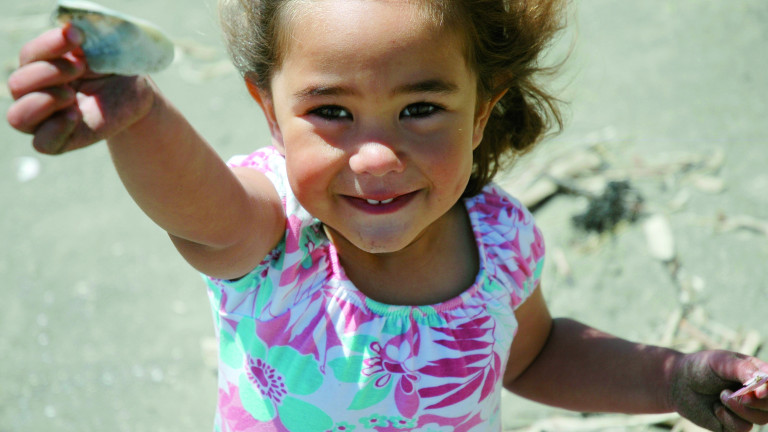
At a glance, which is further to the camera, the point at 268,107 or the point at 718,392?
the point at 718,392

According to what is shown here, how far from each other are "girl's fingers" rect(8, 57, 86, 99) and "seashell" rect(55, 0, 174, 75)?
4 cm

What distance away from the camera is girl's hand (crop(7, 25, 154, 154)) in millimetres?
1026

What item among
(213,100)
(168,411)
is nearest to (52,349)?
(168,411)

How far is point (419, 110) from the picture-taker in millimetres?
1518

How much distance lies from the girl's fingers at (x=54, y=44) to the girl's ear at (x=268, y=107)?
629mm

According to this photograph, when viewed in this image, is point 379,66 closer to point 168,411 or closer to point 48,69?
point 48,69

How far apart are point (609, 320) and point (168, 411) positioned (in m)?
1.70

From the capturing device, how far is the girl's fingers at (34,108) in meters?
1.02

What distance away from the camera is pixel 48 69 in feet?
3.39

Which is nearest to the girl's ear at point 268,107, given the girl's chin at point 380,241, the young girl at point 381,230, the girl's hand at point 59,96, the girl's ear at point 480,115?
the young girl at point 381,230

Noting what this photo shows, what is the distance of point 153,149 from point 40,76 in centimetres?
24

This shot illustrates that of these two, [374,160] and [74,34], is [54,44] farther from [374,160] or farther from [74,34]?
[374,160]

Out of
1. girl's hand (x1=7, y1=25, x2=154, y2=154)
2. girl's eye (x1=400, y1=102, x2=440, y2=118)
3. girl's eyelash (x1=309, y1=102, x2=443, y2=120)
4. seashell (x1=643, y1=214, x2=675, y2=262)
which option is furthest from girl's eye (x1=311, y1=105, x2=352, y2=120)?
seashell (x1=643, y1=214, x2=675, y2=262)

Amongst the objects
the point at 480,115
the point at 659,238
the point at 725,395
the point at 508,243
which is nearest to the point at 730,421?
the point at 725,395
